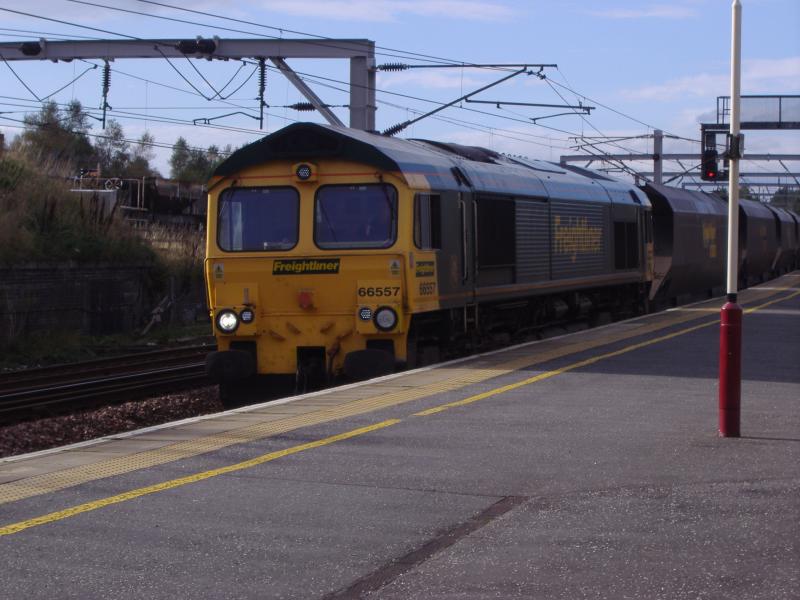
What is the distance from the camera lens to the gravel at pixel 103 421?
12102 mm

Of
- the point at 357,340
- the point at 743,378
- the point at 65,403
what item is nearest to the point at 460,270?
the point at 357,340

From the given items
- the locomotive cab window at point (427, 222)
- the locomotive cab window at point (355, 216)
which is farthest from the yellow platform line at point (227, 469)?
the locomotive cab window at point (355, 216)

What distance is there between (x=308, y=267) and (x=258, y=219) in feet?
3.12

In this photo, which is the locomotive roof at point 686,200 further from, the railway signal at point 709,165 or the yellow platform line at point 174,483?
the yellow platform line at point 174,483

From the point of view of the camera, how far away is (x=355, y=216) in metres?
13.6

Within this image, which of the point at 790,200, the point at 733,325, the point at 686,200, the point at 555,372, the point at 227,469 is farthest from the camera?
the point at 790,200

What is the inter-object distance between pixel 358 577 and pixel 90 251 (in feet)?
70.1

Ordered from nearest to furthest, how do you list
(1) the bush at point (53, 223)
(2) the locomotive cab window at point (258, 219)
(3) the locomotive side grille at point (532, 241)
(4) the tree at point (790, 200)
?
(2) the locomotive cab window at point (258, 219) < (3) the locomotive side grille at point (532, 241) < (1) the bush at point (53, 223) < (4) the tree at point (790, 200)

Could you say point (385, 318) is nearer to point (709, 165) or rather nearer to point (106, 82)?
point (709, 165)

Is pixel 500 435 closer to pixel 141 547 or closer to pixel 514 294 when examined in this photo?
pixel 141 547

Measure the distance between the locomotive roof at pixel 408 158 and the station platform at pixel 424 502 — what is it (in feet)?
10.6

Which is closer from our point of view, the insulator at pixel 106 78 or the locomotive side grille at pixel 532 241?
the locomotive side grille at pixel 532 241

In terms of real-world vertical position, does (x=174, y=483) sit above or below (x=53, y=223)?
below

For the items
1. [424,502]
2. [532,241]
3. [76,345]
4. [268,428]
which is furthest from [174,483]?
[76,345]
